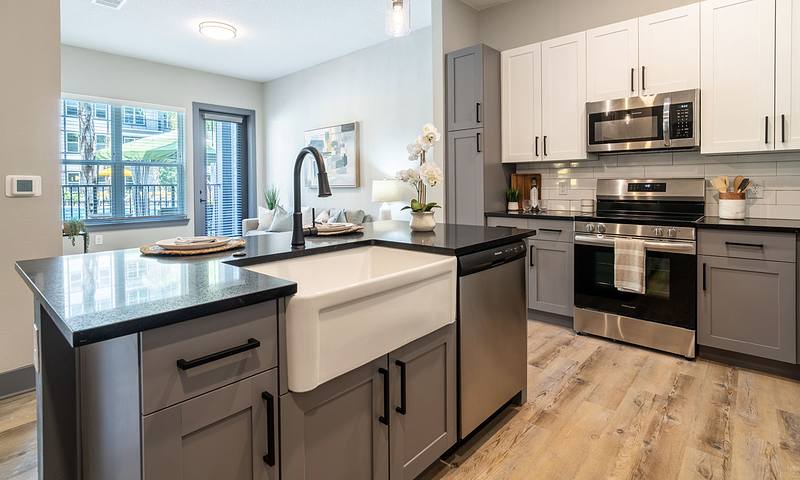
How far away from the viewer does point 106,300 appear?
3.22 feet

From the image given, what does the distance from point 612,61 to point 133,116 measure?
19.3ft

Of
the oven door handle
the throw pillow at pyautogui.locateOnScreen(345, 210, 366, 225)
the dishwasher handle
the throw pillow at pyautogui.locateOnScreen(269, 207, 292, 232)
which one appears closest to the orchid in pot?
the dishwasher handle

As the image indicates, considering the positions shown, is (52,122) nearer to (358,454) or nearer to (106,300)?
(106,300)

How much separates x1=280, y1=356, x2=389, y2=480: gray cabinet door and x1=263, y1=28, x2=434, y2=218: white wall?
9.83ft

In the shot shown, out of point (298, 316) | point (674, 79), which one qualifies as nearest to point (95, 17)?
point (298, 316)

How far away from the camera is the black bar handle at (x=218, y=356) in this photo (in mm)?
912

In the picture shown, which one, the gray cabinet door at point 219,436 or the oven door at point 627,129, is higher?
the oven door at point 627,129

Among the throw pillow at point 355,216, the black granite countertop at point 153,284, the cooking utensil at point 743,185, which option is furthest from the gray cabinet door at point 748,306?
the throw pillow at point 355,216

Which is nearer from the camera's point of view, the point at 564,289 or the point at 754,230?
the point at 754,230

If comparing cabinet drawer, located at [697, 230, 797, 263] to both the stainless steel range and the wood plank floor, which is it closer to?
the stainless steel range

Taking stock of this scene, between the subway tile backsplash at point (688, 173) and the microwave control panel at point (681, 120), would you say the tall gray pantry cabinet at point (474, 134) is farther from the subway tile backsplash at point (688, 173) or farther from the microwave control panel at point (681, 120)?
the microwave control panel at point (681, 120)

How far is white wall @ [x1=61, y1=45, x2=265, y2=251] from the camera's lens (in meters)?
5.43

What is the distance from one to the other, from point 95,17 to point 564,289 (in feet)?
17.6

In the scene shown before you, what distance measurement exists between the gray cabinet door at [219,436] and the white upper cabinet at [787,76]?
11.0 feet
